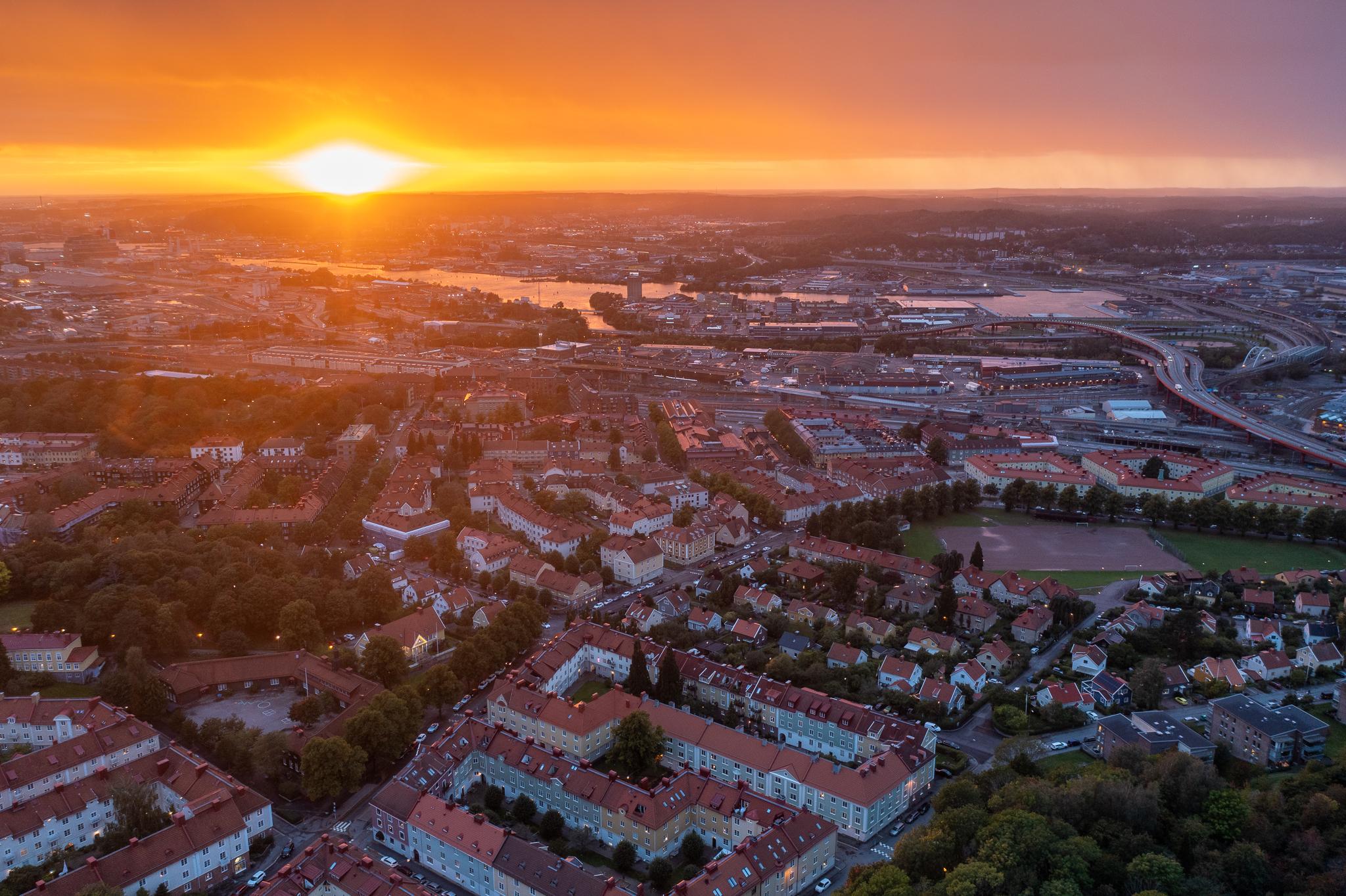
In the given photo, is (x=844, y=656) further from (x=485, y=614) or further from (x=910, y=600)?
(x=485, y=614)

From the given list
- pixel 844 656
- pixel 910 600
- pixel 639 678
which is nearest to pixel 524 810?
pixel 639 678

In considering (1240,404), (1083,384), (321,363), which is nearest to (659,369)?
(321,363)

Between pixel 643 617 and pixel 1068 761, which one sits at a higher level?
pixel 643 617

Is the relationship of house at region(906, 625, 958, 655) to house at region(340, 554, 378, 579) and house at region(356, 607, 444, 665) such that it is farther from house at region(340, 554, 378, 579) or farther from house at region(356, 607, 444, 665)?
house at region(340, 554, 378, 579)

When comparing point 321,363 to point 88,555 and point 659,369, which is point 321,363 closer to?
point 659,369

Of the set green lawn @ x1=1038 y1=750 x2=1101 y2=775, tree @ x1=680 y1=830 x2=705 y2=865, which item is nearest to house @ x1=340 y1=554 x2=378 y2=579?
tree @ x1=680 y1=830 x2=705 y2=865
